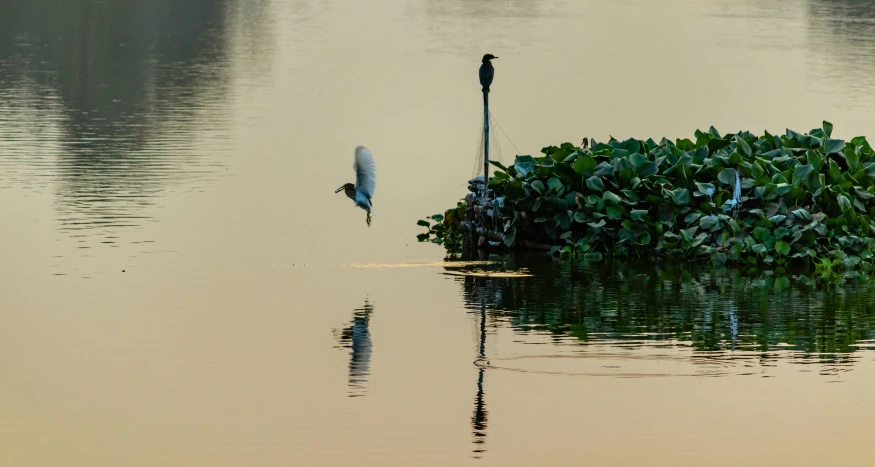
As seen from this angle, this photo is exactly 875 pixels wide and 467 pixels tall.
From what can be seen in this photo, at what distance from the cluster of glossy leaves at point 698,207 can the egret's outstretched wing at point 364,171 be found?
147 cm

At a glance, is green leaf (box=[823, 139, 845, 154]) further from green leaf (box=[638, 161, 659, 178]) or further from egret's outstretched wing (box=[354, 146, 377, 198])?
egret's outstretched wing (box=[354, 146, 377, 198])

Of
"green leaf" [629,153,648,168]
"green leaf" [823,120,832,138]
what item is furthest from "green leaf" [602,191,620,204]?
"green leaf" [823,120,832,138]

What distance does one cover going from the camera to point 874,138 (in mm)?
29703

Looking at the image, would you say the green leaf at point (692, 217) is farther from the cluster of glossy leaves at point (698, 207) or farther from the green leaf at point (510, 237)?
the green leaf at point (510, 237)

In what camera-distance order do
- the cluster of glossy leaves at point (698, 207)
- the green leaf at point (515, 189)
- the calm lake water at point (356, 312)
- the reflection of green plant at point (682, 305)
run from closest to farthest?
the calm lake water at point (356, 312), the reflection of green plant at point (682, 305), the cluster of glossy leaves at point (698, 207), the green leaf at point (515, 189)

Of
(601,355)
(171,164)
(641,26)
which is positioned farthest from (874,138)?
(641,26)

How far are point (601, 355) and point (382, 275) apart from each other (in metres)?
4.26

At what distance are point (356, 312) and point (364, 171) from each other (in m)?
2.51

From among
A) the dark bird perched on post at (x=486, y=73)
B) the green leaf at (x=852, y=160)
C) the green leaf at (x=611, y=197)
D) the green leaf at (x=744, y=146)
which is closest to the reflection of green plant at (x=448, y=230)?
the dark bird perched on post at (x=486, y=73)

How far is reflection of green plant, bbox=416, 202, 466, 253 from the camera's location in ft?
66.0

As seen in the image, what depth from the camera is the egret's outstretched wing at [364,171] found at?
18.5 metres

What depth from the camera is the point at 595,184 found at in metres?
19.1

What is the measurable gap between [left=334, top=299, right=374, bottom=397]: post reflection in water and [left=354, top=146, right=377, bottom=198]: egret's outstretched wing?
191 centimetres

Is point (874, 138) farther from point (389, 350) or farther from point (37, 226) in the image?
point (389, 350)
